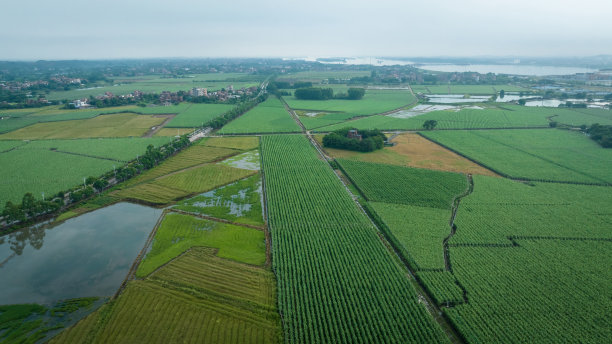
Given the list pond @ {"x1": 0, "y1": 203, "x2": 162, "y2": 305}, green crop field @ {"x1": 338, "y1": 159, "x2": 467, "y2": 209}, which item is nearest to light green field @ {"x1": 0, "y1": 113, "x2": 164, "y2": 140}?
pond @ {"x1": 0, "y1": 203, "x2": 162, "y2": 305}

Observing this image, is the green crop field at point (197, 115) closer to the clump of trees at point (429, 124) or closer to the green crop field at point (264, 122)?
the green crop field at point (264, 122)

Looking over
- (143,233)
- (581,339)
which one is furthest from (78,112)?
(581,339)

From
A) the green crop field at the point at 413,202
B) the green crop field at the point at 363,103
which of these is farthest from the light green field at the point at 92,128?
the green crop field at the point at 413,202

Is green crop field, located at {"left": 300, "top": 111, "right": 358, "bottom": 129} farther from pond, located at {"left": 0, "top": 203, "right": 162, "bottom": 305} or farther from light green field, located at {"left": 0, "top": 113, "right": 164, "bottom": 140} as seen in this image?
pond, located at {"left": 0, "top": 203, "right": 162, "bottom": 305}

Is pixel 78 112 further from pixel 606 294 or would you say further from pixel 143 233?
pixel 606 294

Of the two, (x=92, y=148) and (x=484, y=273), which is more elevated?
(x=92, y=148)
